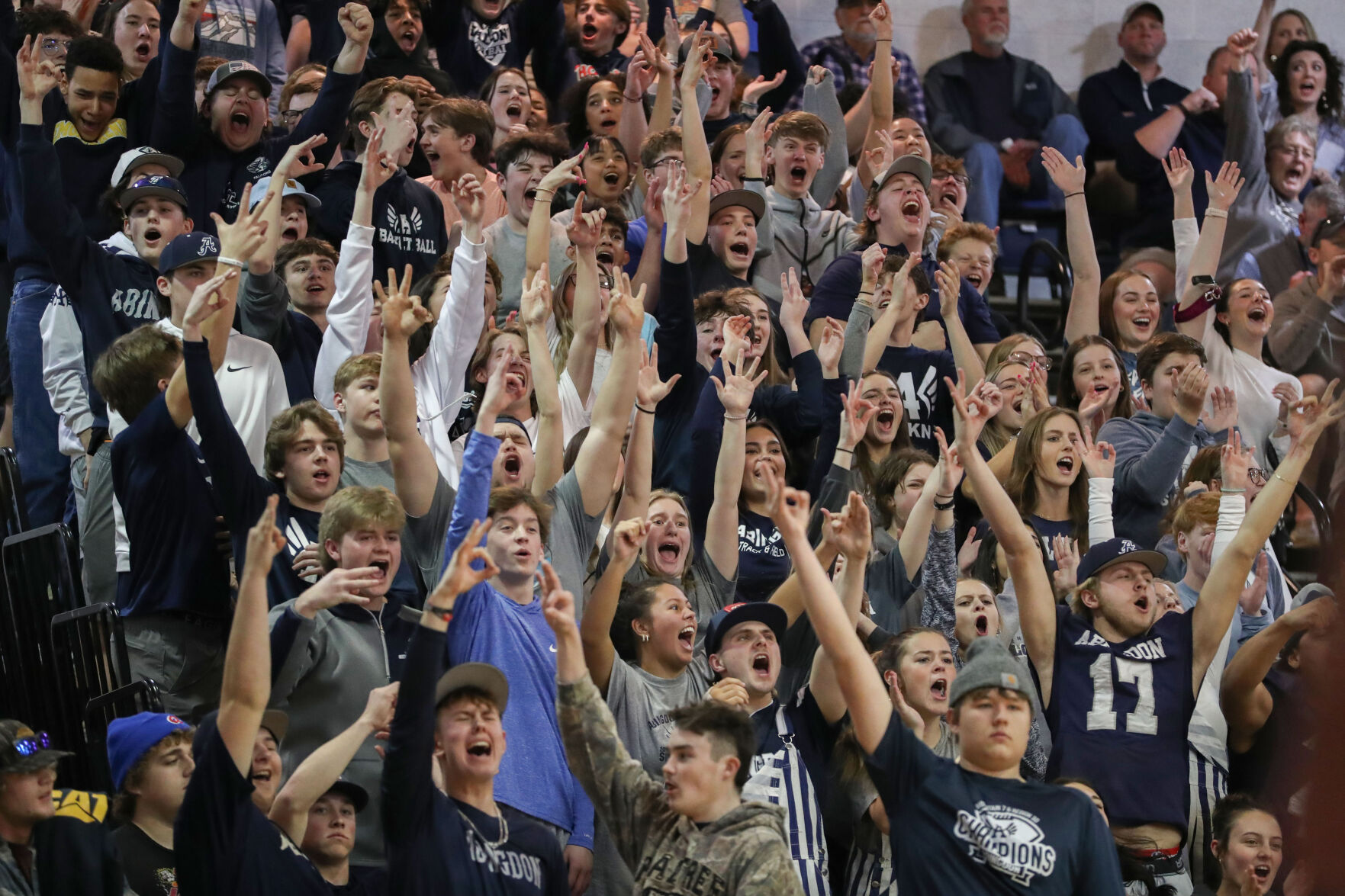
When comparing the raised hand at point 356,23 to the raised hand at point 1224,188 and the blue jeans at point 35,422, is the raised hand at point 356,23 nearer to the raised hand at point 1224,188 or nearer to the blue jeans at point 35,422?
the blue jeans at point 35,422

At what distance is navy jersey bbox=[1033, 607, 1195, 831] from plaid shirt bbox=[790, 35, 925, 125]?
19.8ft

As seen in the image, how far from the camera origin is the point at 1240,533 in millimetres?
5254

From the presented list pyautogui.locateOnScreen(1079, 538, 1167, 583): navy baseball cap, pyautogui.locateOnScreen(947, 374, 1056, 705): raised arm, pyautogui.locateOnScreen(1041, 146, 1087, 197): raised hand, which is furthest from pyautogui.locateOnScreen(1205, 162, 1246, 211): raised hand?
pyautogui.locateOnScreen(947, 374, 1056, 705): raised arm

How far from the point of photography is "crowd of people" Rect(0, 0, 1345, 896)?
13.1ft

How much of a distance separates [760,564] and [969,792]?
204cm

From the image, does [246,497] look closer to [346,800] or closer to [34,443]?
[346,800]

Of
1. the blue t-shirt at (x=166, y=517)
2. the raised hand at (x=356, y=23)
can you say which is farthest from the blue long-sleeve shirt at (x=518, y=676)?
the raised hand at (x=356, y=23)

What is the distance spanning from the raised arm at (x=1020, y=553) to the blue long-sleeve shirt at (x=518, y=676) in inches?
59.0

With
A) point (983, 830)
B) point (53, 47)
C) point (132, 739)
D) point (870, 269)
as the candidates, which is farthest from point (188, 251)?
point (983, 830)

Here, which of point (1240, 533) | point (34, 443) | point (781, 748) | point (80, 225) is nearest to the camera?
point (781, 748)

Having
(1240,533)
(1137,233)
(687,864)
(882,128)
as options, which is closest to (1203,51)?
(1137,233)

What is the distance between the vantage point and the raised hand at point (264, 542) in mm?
3637

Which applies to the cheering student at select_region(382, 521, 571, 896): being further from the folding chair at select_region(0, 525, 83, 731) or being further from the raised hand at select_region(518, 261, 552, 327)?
the folding chair at select_region(0, 525, 83, 731)

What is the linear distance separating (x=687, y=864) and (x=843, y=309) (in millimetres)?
3957
